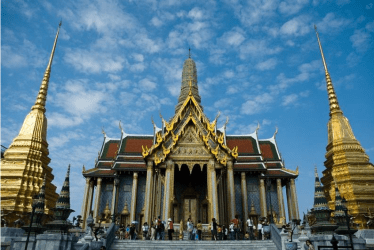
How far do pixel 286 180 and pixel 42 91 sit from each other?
2170 cm

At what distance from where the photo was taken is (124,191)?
2480 cm

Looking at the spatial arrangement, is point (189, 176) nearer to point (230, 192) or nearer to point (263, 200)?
point (230, 192)

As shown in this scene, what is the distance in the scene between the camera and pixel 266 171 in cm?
2505

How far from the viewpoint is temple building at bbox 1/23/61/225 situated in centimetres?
1739

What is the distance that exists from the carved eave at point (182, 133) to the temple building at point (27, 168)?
6593 millimetres

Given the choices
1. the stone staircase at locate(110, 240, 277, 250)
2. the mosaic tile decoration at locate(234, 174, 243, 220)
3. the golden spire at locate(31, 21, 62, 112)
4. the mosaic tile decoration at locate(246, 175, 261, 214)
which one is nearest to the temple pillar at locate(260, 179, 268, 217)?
the mosaic tile decoration at locate(246, 175, 261, 214)

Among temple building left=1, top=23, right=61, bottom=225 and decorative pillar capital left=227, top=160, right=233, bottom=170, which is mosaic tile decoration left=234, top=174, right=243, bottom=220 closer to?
decorative pillar capital left=227, top=160, right=233, bottom=170

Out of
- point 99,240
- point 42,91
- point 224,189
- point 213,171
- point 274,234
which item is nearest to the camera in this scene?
point 99,240

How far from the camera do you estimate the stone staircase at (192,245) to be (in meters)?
11.6

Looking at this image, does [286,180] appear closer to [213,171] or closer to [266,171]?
[266,171]

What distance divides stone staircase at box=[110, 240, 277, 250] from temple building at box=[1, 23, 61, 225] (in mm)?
7820

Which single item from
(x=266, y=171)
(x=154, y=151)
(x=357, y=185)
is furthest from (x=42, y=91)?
(x=357, y=185)

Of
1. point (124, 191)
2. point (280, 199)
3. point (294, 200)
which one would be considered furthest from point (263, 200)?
point (124, 191)

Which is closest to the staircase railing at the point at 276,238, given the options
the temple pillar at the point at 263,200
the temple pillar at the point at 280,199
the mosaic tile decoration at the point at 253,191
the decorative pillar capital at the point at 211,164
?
the decorative pillar capital at the point at 211,164
